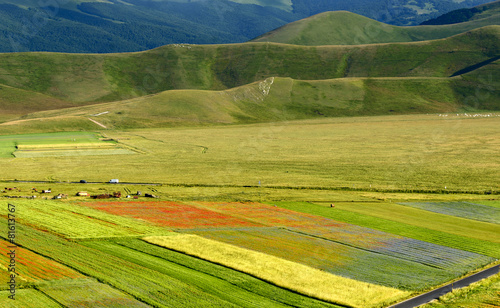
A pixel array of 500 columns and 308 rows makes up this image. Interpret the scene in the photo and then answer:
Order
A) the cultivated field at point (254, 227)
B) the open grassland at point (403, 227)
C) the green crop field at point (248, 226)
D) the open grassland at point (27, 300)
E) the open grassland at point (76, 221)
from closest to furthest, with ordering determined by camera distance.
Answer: the open grassland at point (27, 300) → the green crop field at point (248, 226) → the cultivated field at point (254, 227) → the open grassland at point (403, 227) → the open grassland at point (76, 221)

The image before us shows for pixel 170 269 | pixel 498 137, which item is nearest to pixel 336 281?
pixel 170 269

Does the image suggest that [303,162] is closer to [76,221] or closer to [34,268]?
[76,221]

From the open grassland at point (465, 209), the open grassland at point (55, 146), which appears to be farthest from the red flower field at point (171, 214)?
the open grassland at point (55, 146)

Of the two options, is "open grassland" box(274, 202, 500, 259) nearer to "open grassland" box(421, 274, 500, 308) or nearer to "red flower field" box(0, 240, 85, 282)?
"open grassland" box(421, 274, 500, 308)

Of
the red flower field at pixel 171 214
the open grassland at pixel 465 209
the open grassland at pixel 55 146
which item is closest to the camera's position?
the red flower field at pixel 171 214

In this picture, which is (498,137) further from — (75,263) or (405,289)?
(75,263)

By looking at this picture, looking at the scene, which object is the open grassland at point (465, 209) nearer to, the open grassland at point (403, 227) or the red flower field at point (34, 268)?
the open grassland at point (403, 227)

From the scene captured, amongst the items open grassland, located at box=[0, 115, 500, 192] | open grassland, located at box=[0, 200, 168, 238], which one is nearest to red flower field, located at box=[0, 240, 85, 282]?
open grassland, located at box=[0, 200, 168, 238]
